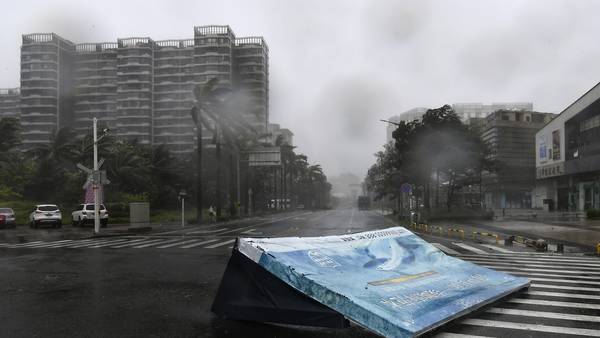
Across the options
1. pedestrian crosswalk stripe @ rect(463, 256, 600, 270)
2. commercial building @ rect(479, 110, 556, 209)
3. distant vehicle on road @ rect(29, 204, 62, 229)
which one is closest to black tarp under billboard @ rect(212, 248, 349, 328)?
pedestrian crosswalk stripe @ rect(463, 256, 600, 270)

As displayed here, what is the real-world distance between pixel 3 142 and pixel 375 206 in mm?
99003

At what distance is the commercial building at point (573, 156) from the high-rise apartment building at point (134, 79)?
69411mm

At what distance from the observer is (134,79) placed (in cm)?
12244

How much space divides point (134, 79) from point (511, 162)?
9256 centimetres

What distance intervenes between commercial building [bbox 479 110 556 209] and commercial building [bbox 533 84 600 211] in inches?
442

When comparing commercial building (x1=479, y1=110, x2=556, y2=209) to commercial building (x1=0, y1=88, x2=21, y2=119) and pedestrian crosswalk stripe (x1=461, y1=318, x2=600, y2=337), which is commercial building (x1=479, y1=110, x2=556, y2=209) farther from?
commercial building (x1=0, y1=88, x2=21, y2=119)

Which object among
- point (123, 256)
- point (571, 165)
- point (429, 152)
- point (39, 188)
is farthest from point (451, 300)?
point (39, 188)

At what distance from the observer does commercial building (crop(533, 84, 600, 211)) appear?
44.3 metres

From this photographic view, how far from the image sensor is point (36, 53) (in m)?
120

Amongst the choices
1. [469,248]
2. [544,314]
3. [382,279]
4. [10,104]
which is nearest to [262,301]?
[382,279]

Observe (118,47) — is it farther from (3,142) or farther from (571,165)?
(571,165)

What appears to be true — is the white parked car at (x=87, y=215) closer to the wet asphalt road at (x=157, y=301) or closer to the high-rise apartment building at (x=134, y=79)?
the wet asphalt road at (x=157, y=301)

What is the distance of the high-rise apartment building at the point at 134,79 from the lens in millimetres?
119062

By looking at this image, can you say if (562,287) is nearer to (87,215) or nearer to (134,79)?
(87,215)
